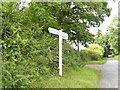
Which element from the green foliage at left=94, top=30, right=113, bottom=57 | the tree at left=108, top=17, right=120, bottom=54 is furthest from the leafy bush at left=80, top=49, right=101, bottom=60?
the tree at left=108, top=17, right=120, bottom=54

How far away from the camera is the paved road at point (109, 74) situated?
3.88 meters

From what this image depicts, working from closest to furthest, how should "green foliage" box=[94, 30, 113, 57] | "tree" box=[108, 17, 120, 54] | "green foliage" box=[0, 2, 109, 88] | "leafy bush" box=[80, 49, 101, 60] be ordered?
"green foliage" box=[0, 2, 109, 88], "tree" box=[108, 17, 120, 54], "green foliage" box=[94, 30, 113, 57], "leafy bush" box=[80, 49, 101, 60]

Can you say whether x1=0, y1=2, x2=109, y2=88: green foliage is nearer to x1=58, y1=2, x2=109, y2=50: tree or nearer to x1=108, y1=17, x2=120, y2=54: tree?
x1=58, y1=2, x2=109, y2=50: tree

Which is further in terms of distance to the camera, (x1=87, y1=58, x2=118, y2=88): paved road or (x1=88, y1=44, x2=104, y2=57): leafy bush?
(x1=88, y1=44, x2=104, y2=57): leafy bush

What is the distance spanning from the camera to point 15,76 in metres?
2.78

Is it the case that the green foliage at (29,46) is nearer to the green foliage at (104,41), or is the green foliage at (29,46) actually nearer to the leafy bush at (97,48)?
the green foliage at (104,41)

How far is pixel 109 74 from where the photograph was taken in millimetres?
4797

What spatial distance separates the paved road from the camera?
3877mm

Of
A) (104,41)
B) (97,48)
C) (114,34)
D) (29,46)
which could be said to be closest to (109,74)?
(114,34)

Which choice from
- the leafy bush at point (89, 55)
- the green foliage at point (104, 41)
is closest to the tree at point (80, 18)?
the green foliage at point (104, 41)

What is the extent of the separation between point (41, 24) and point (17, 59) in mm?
1578

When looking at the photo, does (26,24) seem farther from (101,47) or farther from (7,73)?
(101,47)

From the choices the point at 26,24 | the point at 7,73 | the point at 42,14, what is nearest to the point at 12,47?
the point at 7,73

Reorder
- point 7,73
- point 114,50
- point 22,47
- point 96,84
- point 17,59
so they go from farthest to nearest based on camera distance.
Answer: point 114,50
point 96,84
point 22,47
point 17,59
point 7,73
